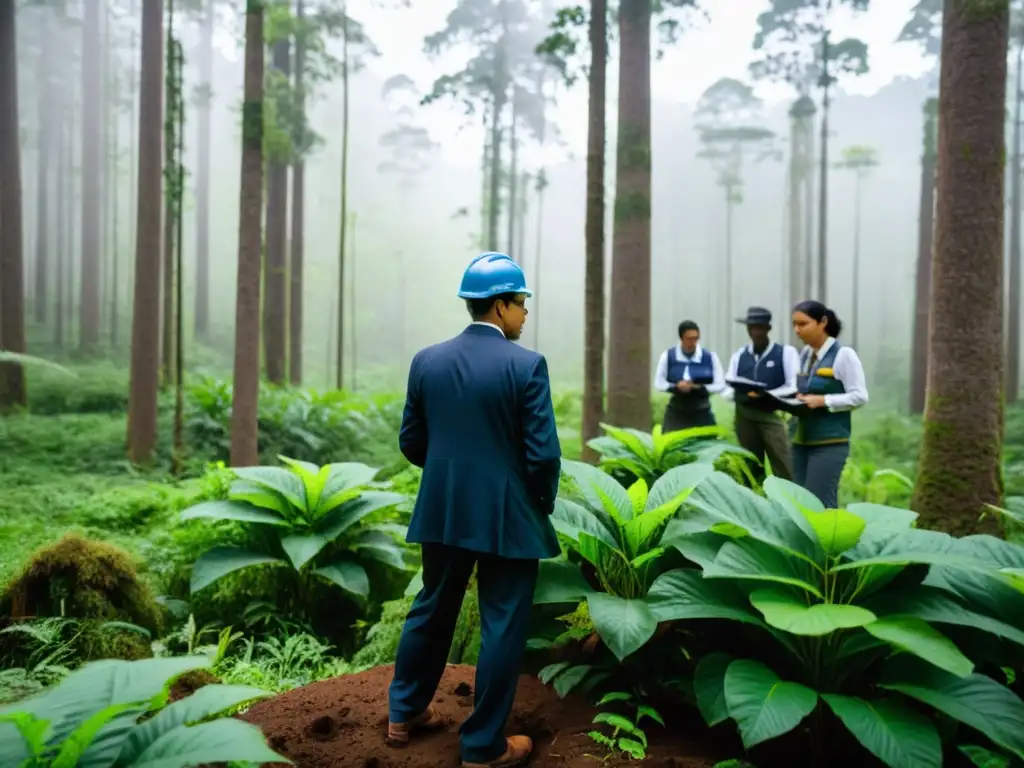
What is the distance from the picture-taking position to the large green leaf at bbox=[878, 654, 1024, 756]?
2.31 meters

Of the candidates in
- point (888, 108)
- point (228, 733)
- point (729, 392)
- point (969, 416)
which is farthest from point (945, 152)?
point (888, 108)

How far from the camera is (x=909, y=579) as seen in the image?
2.79 m

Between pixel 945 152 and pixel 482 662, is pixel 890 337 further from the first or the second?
pixel 482 662

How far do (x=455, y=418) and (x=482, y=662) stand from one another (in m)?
0.99

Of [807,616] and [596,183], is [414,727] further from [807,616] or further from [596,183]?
[596,183]

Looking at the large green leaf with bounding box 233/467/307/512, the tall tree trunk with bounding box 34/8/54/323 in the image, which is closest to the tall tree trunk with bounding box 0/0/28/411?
the large green leaf with bounding box 233/467/307/512

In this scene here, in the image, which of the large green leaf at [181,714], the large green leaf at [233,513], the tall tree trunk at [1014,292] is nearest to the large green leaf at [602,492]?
the large green leaf at [181,714]

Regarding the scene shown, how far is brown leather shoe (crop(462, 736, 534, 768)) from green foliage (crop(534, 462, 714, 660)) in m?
0.58

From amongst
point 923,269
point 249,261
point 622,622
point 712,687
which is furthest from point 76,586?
point 923,269

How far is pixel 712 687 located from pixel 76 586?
369cm

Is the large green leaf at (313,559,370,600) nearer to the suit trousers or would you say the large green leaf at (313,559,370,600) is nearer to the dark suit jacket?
the suit trousers

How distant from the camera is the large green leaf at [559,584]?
3.13 meters

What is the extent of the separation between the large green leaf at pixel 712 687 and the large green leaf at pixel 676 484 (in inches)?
30.9

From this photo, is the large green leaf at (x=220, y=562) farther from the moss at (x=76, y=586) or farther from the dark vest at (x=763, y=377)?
the dark vest at (x=763, y=377)
